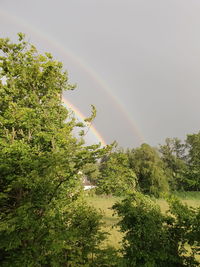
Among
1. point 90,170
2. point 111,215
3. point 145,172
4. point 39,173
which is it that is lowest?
point 39,173

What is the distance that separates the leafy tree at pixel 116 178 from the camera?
592cm

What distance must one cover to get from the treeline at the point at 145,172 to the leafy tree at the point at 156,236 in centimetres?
67

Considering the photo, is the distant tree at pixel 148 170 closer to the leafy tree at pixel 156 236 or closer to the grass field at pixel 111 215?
the grass field at pixel 111 215

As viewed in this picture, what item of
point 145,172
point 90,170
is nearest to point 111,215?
point 145,172

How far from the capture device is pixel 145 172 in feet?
88.8

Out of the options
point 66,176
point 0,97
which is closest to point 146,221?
point 66,176

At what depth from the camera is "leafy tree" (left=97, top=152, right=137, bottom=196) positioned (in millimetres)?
5918

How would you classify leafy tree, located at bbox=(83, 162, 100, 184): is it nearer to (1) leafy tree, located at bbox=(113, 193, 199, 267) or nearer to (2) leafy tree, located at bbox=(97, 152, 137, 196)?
(2) leafy tree, located at bbox=(97, 152, 137, 196)

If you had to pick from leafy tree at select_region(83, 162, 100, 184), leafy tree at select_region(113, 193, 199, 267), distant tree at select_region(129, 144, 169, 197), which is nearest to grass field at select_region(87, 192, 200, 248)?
leafy tree at select_region(113, 193, 199, 267)

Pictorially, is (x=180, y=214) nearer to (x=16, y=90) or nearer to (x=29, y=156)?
(x=29, y=156)

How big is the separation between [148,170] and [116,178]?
879 inches

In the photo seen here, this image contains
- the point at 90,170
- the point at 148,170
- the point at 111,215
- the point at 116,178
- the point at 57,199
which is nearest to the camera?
the point at 57,199

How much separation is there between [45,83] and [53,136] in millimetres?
2321

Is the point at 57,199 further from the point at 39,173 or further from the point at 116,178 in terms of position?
the point at 116,178
